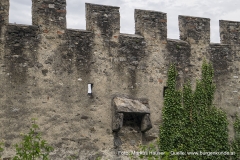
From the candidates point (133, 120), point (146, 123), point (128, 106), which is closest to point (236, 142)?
point (146, 123)

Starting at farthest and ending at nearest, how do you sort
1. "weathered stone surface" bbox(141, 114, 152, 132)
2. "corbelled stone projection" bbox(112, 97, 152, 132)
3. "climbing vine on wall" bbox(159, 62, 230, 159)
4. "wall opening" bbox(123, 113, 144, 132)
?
"climbing vine on wall" bbox(159, 62, 230, 159)
"wall opening" bbox(123, 113, 144, 132)
"weathered stone surface" bbox(141, 114, 152, 132)
"corbelled stone projection" bbox(112, 97, 152, 132)

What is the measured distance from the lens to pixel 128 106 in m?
11.0

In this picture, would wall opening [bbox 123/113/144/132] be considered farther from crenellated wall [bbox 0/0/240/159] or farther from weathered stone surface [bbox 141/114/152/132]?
weathered stone surface [bbox 141/114/152/132]

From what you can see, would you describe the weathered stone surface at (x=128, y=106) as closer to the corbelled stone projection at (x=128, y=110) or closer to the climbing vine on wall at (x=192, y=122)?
the corbelled stone projection at (x=128, y=110)

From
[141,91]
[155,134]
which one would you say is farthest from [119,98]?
[155,134]

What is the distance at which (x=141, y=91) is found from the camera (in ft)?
38.0

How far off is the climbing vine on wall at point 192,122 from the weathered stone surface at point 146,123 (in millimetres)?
598

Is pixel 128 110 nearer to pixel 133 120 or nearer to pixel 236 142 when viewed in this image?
pixel 133 120

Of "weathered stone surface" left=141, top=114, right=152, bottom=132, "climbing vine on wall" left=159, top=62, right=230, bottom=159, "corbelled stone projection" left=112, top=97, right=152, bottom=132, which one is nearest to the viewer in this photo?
"corbelled stone projection" left=112, top=97, right=152, bottom=132

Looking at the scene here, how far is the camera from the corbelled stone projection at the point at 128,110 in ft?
35.5

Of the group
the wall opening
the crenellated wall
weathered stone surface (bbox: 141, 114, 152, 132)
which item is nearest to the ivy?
the crenellated wall

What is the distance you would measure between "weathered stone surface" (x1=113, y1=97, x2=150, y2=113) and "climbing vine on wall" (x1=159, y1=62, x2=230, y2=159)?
77 centimetres

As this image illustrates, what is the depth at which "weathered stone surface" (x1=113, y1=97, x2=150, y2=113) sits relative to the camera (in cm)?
1088

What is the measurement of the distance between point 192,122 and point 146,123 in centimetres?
151
